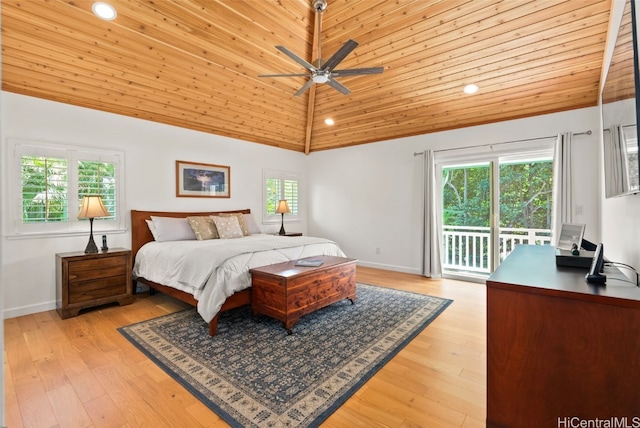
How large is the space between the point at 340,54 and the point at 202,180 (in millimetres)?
3174

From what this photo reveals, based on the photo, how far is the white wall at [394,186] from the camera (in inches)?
154

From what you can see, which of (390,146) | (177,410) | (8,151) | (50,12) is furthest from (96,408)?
(390,146)

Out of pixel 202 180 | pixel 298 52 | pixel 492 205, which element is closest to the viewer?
pixel 298 52

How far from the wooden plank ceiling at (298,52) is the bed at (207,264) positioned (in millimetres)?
1746

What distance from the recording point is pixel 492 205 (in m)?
4.64

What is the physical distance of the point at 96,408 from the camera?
200 centimetres

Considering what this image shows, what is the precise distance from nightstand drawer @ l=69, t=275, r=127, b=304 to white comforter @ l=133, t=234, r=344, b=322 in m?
0.30

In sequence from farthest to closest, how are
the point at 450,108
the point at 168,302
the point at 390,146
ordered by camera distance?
the point at 390,146, the point at 450,108, the point at 168,302

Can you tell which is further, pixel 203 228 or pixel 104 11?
pixel 203 228

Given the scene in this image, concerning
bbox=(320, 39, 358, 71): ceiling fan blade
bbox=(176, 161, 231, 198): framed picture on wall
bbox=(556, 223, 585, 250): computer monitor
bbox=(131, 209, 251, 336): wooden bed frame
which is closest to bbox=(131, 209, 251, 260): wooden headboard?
bbox=(131, 209, 251, 336): wooden bed frame

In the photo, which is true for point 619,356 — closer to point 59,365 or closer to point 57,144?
point 59,365

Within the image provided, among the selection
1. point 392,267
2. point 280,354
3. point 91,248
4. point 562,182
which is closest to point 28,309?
point 91,248

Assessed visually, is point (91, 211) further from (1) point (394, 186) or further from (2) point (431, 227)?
(2) point (431, 227)

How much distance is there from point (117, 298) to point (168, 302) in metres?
0.55
